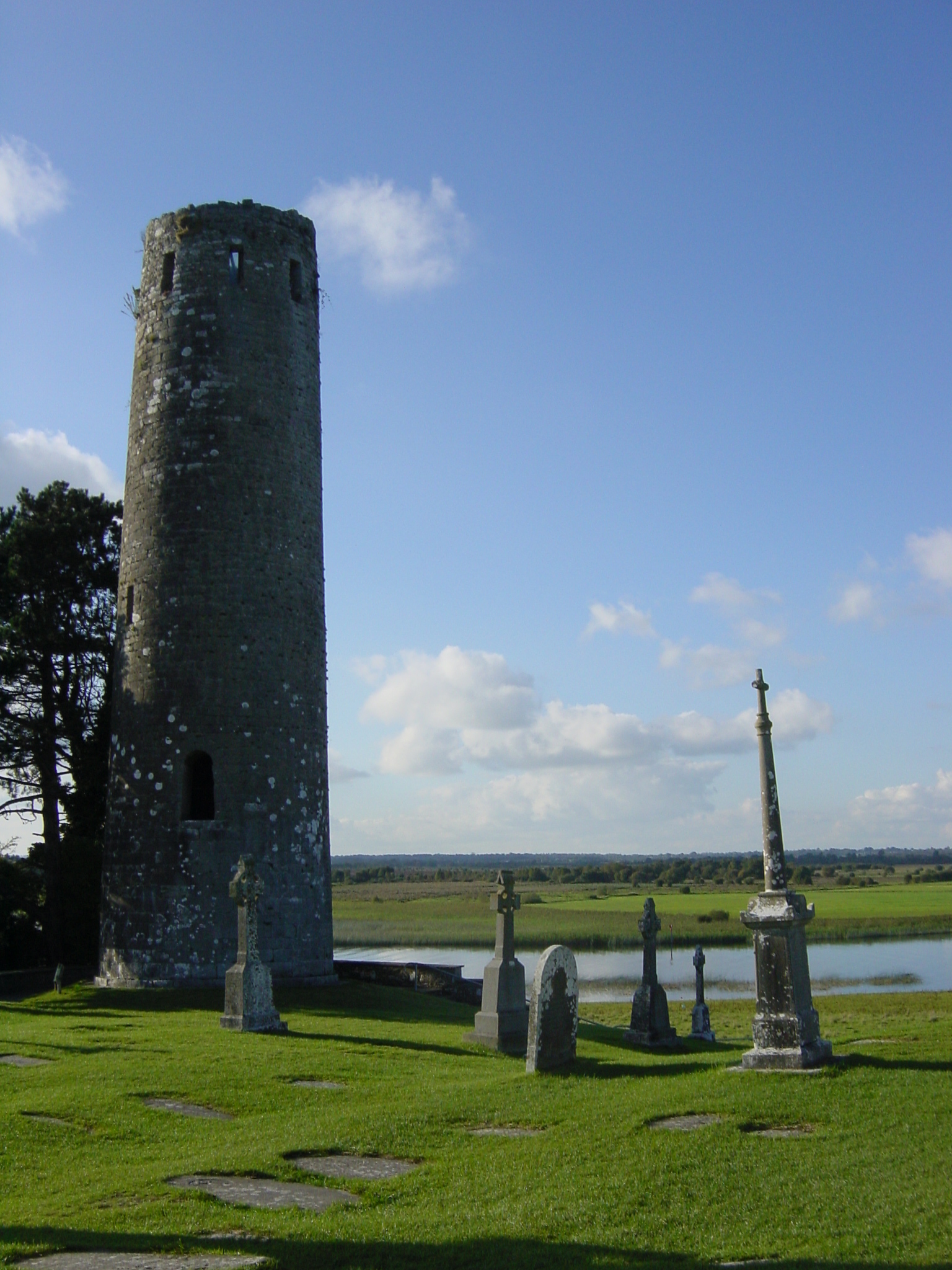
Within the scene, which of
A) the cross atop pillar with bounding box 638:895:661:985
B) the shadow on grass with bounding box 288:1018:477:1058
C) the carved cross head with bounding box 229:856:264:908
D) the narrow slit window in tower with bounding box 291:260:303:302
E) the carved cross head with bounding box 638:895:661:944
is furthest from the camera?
the narrow slit window in tower with bounding box 291:260:303:302

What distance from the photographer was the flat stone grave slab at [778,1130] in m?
8.06

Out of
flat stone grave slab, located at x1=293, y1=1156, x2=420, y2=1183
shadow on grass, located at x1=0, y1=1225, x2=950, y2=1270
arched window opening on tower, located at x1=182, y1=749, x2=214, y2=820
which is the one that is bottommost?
flat stone grave slab, located at x1=293, y1=1156, x2=420, y2=1183

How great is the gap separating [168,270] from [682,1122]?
21.3 metres

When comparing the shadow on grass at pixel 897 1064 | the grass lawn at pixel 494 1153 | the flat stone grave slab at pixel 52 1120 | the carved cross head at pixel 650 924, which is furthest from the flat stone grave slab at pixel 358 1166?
the carved cross head at pixel 650 924

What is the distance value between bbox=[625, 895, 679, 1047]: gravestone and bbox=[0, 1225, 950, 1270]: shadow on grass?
10227 mm

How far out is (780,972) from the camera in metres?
10.7

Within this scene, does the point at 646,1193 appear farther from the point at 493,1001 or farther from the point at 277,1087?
the point at 493,1001

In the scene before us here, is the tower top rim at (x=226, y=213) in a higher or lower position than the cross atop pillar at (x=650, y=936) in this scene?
higher

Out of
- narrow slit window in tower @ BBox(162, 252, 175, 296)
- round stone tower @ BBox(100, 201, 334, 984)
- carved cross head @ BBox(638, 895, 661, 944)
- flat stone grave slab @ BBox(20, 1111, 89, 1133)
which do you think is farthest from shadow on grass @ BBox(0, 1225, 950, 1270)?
narrow slit window in tower @ BBox(162, 252, 175, 296)

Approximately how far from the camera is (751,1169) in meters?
7.20

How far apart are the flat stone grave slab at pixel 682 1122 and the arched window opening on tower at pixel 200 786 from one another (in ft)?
47.4

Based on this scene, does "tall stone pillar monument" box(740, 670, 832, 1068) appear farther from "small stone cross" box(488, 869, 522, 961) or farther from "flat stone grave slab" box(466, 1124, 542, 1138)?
"small stone cross" box(488, 869, 522, 961)

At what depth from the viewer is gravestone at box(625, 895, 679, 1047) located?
16.0m

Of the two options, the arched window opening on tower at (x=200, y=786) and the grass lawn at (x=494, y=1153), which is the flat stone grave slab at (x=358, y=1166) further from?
the arched window opening on tower at (x=200, y=786)
